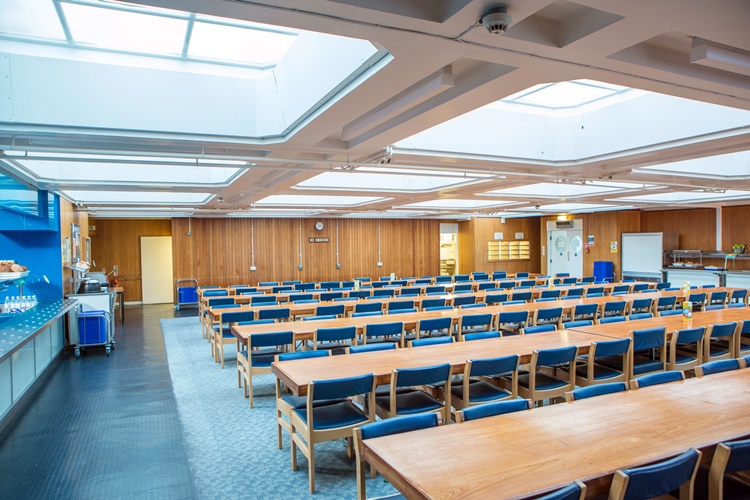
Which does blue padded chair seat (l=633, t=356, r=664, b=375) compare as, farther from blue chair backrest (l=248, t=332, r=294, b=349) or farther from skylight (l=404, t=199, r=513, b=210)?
skylight (l=404, t=199, r=513, b=210)

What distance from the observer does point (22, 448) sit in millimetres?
4410

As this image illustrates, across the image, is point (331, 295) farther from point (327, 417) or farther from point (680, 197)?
point (680, 197)

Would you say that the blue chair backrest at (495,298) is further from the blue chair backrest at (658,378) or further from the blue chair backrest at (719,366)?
the blue chair backrest at (658,378)

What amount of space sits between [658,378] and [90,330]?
869cm

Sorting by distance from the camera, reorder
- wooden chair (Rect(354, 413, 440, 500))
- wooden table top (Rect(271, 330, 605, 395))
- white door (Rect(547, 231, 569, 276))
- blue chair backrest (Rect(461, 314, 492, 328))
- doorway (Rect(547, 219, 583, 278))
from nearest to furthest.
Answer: wooden chair (Rect(354, 413, 440, 500))
wooden table top (Rect(271, 330, 605, 395))
blue chair backrest (Rect(461, 314, 492, 328))
doorway (Rect(547, 219, 583, 278))
white door (Rect(547, 231, 569, 276))

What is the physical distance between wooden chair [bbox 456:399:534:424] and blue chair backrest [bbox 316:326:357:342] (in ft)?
9.38

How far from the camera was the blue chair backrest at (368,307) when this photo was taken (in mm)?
8164

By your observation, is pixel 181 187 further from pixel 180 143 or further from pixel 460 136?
pixel 460 136

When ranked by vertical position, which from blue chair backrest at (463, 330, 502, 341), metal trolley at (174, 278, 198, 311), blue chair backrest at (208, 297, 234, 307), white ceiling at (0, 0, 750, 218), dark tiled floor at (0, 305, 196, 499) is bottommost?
dark tiled floor at (0, 305, 196, 499)

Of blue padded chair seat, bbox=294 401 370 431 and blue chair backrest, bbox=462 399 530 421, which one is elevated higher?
blue chair backrest, bbox=462 399 530 421

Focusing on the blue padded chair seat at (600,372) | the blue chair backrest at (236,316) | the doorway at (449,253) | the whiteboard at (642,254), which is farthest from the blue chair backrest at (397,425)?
the doorway at (449,253)

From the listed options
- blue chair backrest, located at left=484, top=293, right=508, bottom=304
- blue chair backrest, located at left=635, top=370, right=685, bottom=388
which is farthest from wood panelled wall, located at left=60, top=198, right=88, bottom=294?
blue chair backrest, located at left=635, top=370, right=685, bottom=388

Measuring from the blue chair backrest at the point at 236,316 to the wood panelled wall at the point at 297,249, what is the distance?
30.5 ft

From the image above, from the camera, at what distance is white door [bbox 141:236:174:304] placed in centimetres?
1678
